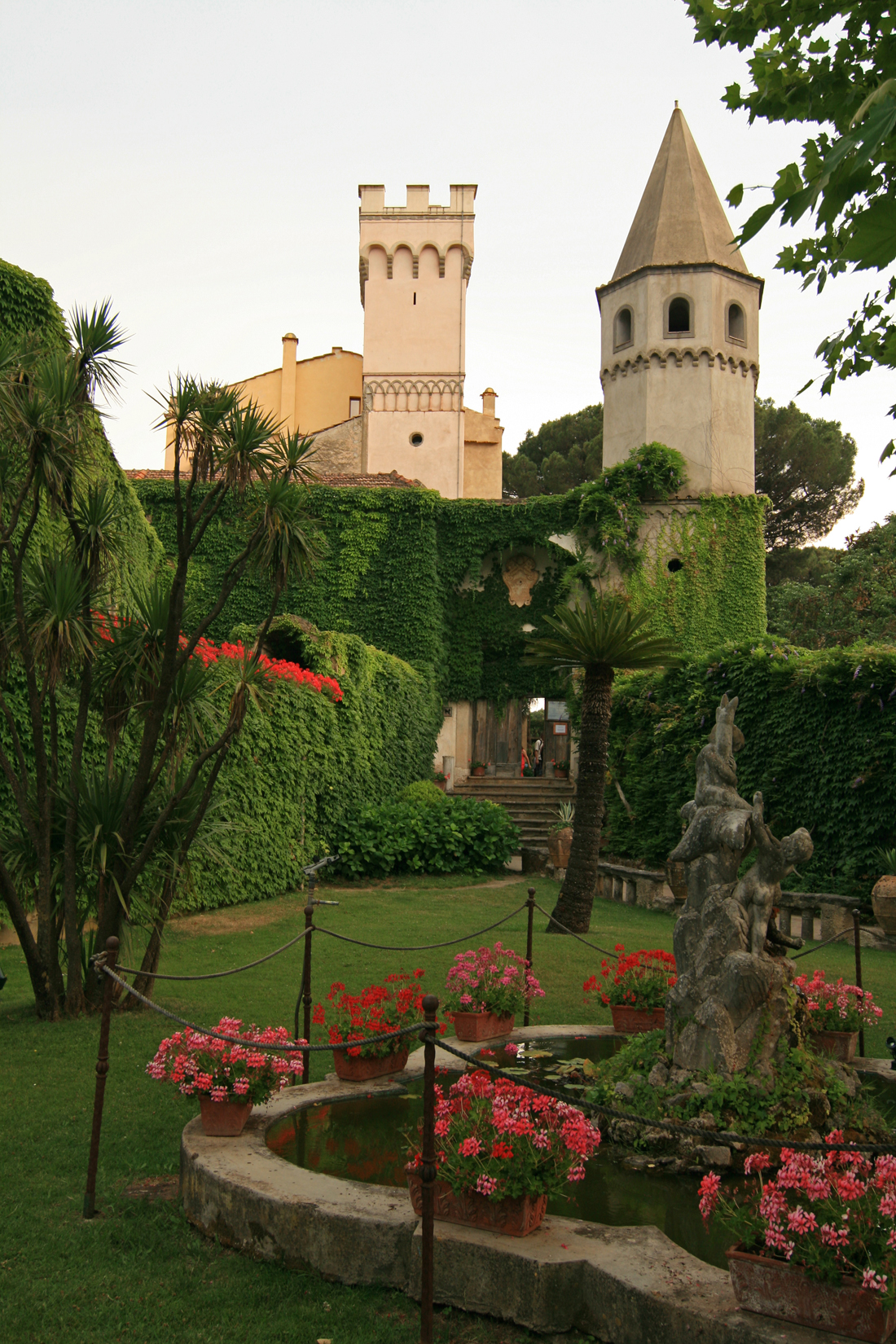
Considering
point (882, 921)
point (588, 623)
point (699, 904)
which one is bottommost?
point (882, 921)

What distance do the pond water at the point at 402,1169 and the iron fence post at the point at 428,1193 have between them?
972 mm

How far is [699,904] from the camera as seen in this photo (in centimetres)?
551

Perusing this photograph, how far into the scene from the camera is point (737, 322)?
24.5 meters

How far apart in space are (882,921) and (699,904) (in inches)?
292

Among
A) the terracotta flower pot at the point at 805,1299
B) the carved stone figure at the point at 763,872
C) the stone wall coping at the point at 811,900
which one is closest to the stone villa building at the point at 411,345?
the stone wall coping at the point at 811,900

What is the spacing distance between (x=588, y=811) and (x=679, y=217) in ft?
59.3

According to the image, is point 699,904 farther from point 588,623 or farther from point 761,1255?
point 588,623

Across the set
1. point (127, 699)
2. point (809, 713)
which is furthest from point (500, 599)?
point (127, 699)

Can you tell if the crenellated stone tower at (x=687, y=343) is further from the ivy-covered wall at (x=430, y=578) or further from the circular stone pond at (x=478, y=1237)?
the circular stone pond at (x=478, y=1237)

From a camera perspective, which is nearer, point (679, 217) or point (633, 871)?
point (633, 871)

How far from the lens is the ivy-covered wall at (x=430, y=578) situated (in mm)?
25422

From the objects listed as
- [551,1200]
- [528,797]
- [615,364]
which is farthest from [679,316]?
[551,1200]

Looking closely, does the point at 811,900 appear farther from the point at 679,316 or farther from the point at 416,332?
the point at 416,332

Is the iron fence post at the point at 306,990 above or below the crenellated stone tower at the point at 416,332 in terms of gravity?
below
